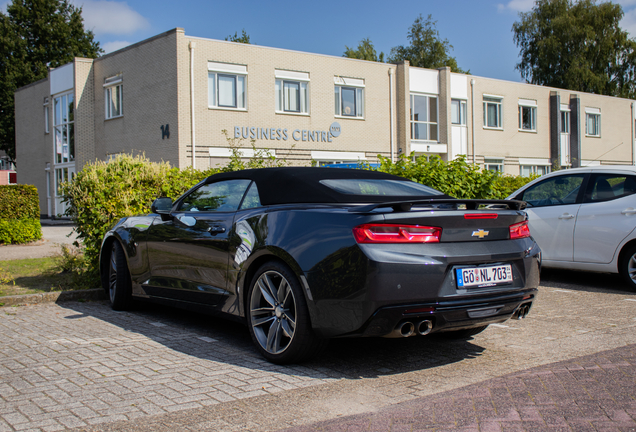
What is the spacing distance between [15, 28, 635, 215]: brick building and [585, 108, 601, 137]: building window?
396 millimetres

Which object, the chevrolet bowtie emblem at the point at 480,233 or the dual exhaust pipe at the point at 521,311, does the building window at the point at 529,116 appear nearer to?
the dual exhaust pipe at the point at 521,311

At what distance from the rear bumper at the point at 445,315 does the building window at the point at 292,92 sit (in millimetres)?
21331

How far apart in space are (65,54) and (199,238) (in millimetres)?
44973

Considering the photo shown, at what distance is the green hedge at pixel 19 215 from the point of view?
51.2 ft

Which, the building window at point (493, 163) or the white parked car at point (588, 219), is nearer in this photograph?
the white parked car at point (588, 219)

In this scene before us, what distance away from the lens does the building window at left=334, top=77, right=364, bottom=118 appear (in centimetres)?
2630

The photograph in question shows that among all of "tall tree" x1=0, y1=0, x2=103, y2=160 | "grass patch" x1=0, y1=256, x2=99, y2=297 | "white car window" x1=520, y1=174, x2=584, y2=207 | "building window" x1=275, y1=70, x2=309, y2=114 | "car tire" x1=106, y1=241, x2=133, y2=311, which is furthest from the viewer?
"tall tree" x1=0, y1=0, x2=103, y2=160

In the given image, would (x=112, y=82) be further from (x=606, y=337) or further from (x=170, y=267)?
(x=606, y=337)

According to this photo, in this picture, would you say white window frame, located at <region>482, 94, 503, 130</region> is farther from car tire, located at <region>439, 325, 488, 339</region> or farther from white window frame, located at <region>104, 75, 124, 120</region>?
car tire, located at <region>439, 325, 488, 339</region>

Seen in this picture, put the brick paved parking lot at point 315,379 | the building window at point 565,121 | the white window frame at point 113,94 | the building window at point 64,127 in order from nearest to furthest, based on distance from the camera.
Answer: the brick paved parking lot at point 315,379 < the white window frame at point 113,94 < the building window at point 64,127 < the building window at point 565,121

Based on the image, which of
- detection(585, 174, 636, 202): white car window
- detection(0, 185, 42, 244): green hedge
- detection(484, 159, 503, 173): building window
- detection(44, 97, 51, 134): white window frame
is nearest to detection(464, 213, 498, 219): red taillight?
detection(585, 174, 636, 202): white car window

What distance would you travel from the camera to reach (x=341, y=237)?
3.88 metres

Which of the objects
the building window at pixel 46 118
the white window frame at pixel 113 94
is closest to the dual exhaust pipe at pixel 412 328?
the white window frame at pixel 113 94

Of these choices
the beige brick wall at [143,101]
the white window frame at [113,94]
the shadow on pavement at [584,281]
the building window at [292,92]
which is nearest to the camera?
the shadow on pavement at [584,281]
